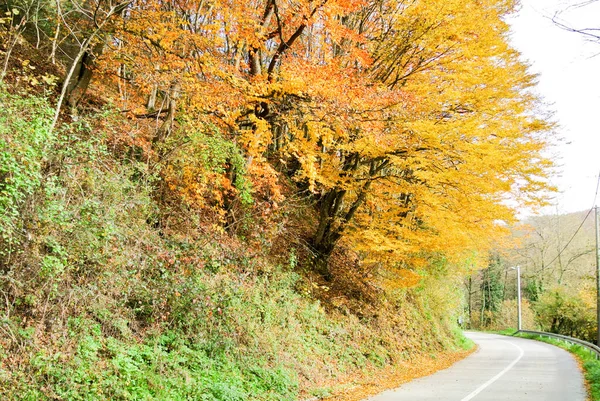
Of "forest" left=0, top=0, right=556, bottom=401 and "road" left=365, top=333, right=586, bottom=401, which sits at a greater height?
"forest" left=0, top=0, right=556, bottom=401

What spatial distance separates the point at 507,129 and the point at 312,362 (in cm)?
828

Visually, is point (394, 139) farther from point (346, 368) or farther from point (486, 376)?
point (486, 376)

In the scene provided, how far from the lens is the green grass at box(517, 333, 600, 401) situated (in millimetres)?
11333

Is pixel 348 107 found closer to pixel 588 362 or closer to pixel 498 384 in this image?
pixel 498 384

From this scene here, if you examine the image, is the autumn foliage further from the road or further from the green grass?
the green grass

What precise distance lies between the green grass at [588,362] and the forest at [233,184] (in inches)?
187

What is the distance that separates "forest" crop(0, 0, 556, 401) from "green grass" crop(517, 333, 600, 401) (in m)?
4.74

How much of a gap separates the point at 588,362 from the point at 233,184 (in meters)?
15.0

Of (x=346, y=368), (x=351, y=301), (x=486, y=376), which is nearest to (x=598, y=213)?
(x=486, y=376)

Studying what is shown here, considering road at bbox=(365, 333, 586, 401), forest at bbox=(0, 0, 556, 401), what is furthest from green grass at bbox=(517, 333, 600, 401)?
forest at bbox=(0, 0, 556, 401)

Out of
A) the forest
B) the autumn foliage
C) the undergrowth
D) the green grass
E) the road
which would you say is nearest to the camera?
the undergrowth

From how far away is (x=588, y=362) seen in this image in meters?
16.8

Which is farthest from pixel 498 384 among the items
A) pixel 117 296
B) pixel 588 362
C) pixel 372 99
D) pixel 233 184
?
pixel 117 296

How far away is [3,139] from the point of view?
5844mm
